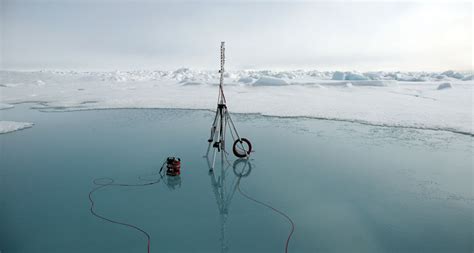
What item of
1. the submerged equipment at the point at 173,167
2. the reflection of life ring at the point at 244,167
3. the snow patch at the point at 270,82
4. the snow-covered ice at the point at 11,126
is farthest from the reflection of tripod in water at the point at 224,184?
the snow patch at the point at 270,82

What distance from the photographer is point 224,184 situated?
209 inches

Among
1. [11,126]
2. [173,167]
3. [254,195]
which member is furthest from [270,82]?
[254,195]

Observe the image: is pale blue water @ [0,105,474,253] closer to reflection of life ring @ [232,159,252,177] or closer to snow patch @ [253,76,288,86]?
reflection of life ring @ [232,159,252,177]

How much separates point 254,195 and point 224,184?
716mm

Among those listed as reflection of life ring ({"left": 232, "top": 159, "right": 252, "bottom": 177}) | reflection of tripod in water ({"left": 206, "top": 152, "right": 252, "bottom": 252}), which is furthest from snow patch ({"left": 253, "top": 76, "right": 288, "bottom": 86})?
reflection of life ring ({"left": 232, "top": 159, "right": 252, "bottom": 177})

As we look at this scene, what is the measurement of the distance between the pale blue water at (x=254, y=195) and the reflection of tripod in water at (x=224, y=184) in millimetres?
65

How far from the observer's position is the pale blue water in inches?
140

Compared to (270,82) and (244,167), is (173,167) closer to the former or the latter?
(244,167)

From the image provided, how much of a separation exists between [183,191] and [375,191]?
3308mm

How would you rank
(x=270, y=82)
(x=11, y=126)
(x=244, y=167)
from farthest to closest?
(x=270, y=82)
(x=11, y=126)
(x=244, y=167)

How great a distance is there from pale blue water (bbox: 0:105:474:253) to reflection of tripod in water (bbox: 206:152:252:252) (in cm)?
6

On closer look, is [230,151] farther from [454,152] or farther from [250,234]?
[454,152]

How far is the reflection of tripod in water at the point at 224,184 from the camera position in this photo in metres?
4.00

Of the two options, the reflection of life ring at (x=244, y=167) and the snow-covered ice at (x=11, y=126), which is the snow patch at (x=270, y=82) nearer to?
the snow-covered ice at (x=11, y=126)
